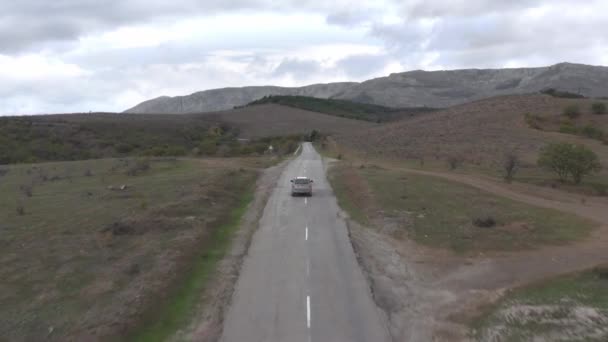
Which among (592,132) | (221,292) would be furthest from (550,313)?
(592,132)

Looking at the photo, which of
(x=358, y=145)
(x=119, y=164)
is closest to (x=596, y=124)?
(x=358, y=145)

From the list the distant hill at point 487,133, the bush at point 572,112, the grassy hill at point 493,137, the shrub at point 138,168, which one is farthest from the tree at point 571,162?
the bush at point 572,112

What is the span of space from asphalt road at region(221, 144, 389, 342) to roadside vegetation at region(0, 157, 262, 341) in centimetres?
164

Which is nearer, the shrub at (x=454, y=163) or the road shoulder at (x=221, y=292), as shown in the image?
the road shoulder at (x=221, y=292)

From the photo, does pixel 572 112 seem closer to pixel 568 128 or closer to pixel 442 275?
pixel 568 128

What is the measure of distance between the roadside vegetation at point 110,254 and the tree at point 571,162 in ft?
79.0

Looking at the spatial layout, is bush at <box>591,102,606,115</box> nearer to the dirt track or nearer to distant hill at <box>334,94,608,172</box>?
distant hill at <box>334,94,608,172</box>

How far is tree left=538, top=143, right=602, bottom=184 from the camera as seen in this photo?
41.8 metres

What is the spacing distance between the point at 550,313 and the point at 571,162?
1239 inches

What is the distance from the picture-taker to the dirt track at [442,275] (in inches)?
550

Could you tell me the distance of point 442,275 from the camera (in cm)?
1817

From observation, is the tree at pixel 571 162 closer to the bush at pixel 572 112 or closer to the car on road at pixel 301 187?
the car on road at pixel 301 187

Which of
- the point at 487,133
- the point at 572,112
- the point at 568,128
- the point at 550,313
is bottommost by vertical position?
the point at 550,313

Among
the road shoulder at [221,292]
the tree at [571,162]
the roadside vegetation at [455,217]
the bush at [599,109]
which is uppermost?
the bush at [599,109]
